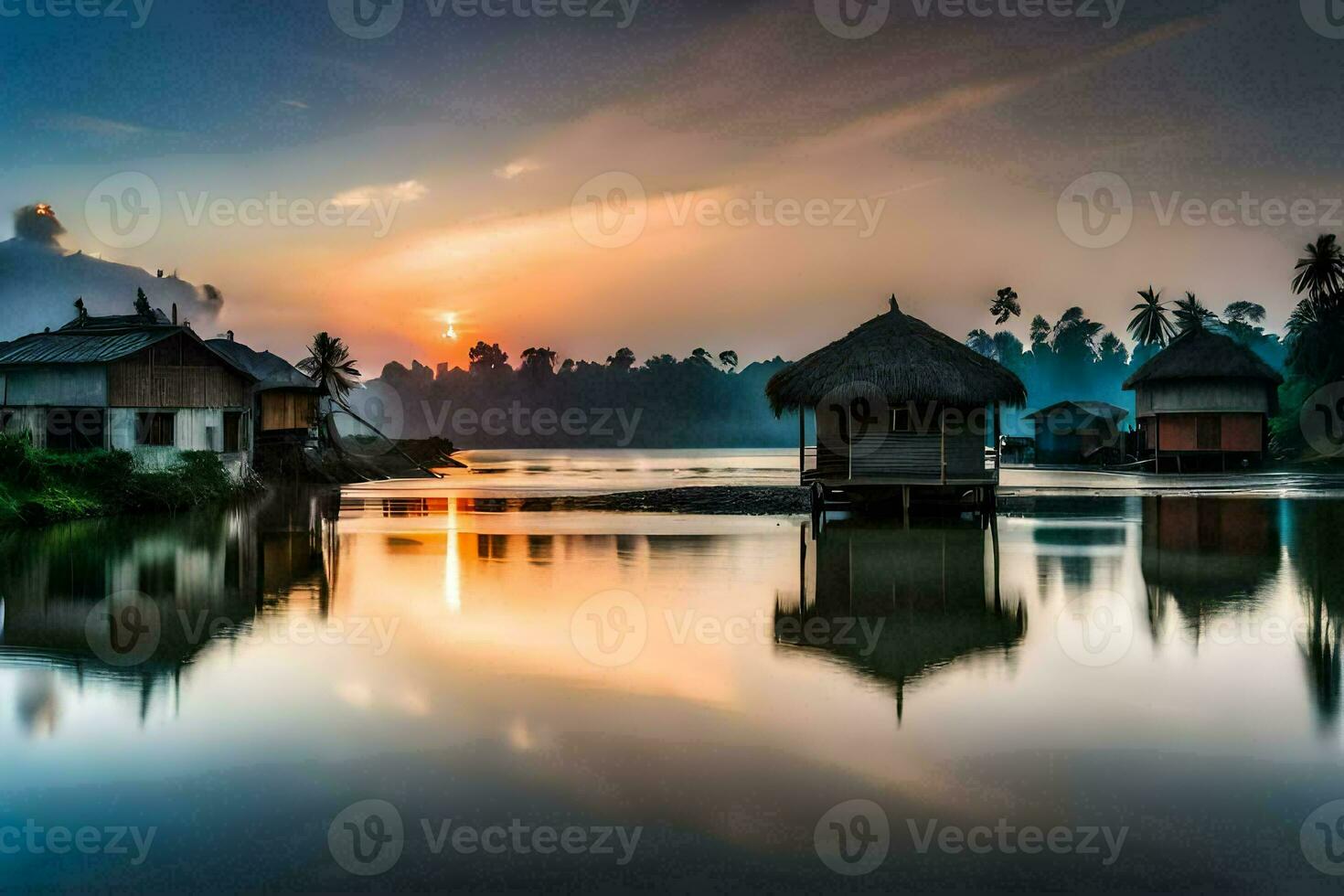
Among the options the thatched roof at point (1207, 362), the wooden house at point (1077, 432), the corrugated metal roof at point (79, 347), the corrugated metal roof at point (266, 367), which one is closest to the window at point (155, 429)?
the corrugated metal roof at point (79, 347)

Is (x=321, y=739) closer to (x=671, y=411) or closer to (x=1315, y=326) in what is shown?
(x=1315, y=326)

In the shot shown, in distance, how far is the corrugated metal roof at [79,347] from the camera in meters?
33.5

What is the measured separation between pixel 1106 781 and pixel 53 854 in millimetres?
6132

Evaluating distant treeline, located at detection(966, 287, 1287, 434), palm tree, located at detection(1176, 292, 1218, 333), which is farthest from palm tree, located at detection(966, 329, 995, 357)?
palm tree, located at detection(1176, 292, 1218, 333)

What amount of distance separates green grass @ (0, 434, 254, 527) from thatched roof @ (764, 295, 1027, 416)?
1794 centimetres

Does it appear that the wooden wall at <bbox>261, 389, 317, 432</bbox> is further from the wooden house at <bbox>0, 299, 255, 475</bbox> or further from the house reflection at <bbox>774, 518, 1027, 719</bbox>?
the house reflection at <bbox>774, 518, 1027, 719</bbox>

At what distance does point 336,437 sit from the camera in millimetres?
55156

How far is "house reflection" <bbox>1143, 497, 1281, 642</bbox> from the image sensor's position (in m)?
13.4

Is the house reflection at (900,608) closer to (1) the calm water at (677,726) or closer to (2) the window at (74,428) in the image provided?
(1) the calm water at (677,726)

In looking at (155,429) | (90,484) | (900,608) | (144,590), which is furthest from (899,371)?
(155,429)

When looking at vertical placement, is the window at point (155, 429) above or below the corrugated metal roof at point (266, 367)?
below

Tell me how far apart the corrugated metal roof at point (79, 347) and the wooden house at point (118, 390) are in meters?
0.03

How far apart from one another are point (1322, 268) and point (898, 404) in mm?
40038

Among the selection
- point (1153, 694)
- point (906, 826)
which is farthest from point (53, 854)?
point (1153, 694)
